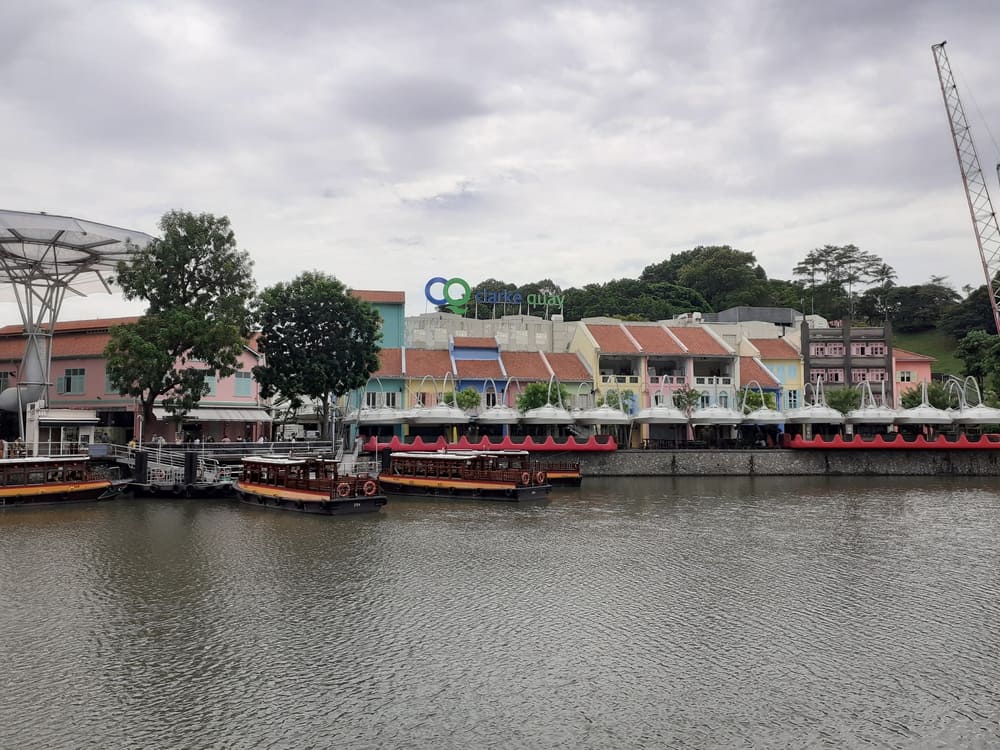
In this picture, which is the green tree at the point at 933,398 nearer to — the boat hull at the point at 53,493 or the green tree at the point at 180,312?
the green tree at the point at 180,312

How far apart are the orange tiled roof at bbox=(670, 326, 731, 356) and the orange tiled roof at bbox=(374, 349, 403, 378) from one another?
79.2 feet

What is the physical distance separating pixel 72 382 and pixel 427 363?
25408 mm

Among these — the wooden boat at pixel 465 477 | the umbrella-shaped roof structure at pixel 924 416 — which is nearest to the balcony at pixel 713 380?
the umbrella-shaped roof structure at pixel 924 416

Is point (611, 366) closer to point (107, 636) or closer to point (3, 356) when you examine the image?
point (3, 356)

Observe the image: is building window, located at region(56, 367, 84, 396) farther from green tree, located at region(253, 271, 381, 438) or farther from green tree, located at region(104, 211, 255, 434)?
green tree, located at region(253, 271, 381, 438)

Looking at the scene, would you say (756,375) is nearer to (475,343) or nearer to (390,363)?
(475,343)

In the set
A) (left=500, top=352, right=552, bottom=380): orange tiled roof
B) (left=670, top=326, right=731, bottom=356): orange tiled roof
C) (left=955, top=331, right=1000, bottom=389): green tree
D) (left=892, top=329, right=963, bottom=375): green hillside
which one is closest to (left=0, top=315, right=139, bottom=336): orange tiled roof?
(left=500, top=352, right=552, bottom=380): orange tiled roof

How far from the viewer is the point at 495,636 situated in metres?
17.0

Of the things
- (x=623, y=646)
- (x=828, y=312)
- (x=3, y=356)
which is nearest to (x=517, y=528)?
(x=623, y=646)

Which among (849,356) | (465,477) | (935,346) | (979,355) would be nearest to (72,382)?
(465,477)

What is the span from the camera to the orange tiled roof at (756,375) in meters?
67.1

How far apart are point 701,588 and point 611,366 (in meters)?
46.4

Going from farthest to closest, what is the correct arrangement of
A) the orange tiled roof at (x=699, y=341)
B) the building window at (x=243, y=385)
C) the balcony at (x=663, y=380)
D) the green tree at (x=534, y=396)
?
1. the orange tiled roof at (x=699, y=341)
2. the balcony at (x=663, y=380)
3. the green tree at (x=534, y=396)
4. the building window at (x=243, y=385)

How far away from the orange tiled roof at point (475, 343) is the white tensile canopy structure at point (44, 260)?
87.5 feet
